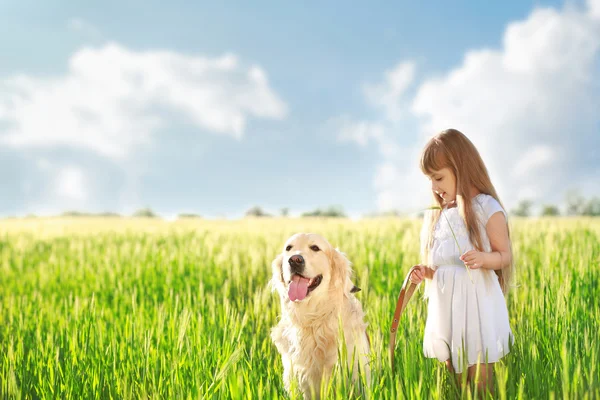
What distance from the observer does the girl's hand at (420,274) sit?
257 cm

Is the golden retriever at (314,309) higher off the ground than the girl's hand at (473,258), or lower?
lower

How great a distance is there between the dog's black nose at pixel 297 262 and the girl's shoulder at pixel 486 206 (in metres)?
1.01

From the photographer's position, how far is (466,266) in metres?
2.39

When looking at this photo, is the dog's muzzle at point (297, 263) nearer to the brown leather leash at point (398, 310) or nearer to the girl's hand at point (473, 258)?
the brown leather leash at point (398, 310)

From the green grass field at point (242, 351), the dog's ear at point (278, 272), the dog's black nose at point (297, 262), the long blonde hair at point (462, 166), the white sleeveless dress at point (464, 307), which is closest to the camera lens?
the green grass field at point (242, 351)

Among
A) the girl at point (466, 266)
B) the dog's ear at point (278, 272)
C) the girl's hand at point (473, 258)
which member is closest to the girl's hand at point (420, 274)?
the girl at point (466, 266)

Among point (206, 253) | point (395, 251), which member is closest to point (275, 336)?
point (395, 251)

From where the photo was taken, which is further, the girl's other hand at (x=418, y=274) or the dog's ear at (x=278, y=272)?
the dog's ear at (x=278, y=272)

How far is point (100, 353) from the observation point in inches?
126

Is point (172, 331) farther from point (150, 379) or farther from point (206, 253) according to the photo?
point (206, 253)

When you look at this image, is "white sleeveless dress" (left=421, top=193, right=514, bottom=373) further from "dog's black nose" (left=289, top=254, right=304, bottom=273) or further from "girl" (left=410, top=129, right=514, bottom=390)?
"dog's black nose" (left=289, top=254, right=304, bottom=273)

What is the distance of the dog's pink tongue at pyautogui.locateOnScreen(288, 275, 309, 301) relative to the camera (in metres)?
2.78

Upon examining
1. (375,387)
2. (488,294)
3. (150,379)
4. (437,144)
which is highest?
(437,144)

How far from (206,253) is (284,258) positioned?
5307 mm
